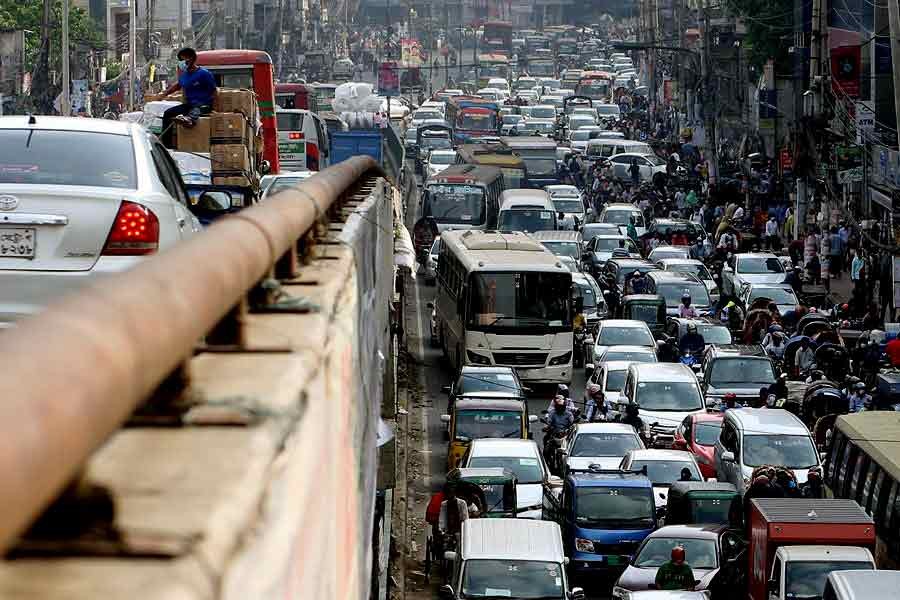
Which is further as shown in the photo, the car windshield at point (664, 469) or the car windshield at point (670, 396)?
the car windshield at point (670, 396)

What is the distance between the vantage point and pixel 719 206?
6031cm

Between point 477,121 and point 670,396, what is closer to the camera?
point 670,396

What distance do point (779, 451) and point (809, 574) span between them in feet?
20.3

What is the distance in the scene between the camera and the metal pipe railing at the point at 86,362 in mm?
1514

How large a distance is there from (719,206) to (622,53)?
11757 centimetres

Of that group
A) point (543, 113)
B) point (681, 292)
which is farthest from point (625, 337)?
point (543, 113)

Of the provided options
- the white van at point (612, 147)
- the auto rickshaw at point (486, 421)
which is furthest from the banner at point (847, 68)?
the white van at point (612, 147)

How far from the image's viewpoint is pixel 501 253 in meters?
34.9

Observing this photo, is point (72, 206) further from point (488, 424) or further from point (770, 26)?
point (770, 26)

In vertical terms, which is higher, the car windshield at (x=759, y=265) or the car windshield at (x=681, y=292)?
the car windshield at (x=759, y=265)

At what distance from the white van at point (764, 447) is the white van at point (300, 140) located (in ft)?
82.5

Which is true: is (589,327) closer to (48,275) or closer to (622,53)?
(48,275)

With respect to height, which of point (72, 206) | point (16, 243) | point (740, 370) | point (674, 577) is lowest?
point (674, 577)

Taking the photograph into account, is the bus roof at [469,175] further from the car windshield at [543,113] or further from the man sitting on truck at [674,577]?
the car windshield at [543,113]
